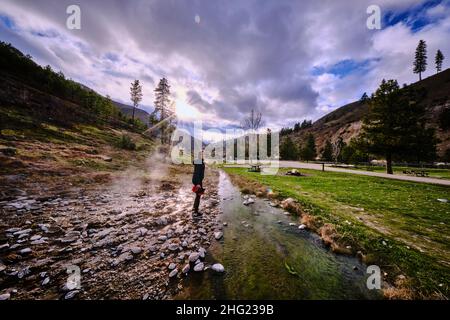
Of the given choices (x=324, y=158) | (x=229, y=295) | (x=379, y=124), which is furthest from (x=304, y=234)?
(x=324, y=158)

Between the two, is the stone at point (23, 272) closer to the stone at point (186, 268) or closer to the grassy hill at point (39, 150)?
the stone at point (186, 268)

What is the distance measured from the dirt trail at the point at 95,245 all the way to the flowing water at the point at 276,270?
659mm

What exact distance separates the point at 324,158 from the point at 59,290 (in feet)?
245

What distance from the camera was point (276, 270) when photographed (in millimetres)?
4477

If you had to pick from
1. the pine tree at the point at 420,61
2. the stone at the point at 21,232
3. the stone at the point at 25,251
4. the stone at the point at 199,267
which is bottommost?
the stone at the point at 199,267

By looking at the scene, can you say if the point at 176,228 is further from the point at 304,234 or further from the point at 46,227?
the point at 304,234

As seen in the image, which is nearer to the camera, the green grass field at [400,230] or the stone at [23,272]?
the stone at [23,272]

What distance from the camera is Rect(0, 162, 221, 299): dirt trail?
3477mm

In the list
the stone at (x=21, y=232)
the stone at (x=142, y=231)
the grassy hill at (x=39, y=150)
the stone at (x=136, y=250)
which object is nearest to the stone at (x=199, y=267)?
the stone at (x=136, y=250)

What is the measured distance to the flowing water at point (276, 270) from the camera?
3.72 metres

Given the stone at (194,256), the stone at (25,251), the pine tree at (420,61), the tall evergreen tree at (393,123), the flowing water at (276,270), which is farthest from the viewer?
the pine tree at (420,61)

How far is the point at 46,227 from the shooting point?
5.64 metres

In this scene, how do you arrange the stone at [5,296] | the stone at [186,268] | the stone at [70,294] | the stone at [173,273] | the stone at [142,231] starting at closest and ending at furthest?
1. the stone at [5,296]
2. the stone at [70,294]
3. the stone at [173,273]
4. the stone at [186,268]
5. the stone at [142,231]

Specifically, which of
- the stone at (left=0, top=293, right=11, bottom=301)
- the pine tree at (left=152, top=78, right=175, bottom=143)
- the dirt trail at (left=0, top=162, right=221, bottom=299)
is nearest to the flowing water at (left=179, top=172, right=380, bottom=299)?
the dirt trail at (left=0, top=162, right=221, bottom=299)
